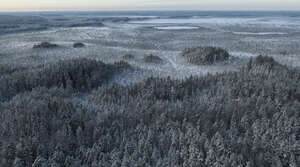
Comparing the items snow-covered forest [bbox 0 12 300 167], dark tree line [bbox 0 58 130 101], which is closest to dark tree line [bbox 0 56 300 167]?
snow-covered forest [bbox 0 12 300 167]

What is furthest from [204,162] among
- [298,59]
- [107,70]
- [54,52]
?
[54,52]

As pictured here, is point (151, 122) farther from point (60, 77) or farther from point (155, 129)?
point (60, 77)

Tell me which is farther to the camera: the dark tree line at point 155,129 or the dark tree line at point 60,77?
the dark tree line at point 60,77

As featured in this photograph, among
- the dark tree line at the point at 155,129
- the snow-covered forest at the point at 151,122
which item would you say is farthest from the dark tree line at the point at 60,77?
the dark tree line at the point at 155,129

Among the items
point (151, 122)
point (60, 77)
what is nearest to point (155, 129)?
point (151, 122)

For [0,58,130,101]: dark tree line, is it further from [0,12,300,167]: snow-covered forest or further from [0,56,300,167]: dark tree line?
[0,56,300,167]: dark tree line

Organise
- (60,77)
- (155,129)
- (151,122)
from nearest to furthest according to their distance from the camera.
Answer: (155,129) → (151,122) → (60,77)

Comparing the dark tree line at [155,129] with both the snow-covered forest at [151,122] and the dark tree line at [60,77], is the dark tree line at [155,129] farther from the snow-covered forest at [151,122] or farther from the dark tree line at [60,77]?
the dark tree line at [60,77]

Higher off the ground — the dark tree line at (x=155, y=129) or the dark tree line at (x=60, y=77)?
the dark tree line at (x=60, y=77)

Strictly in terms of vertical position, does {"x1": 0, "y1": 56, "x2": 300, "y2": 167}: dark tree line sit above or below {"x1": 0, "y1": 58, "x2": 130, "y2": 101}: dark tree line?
below

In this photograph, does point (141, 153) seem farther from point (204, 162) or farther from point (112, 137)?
point (204, 162)
